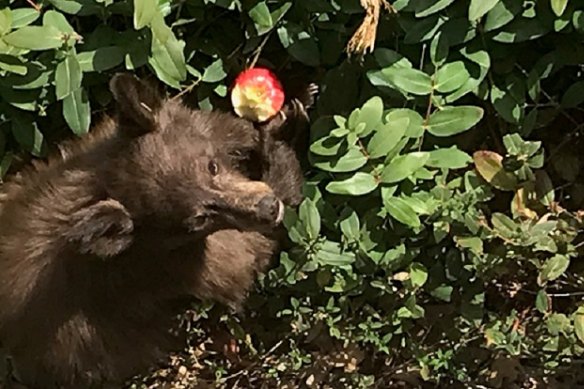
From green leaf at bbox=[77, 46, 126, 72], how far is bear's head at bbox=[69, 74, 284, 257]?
94 millimetres

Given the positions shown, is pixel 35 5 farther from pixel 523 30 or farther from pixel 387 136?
pixel 523 30

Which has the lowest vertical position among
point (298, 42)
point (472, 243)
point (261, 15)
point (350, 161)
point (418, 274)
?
point (418, 274)

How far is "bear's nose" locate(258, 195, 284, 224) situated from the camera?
2.84m

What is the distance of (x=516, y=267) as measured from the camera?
318cm

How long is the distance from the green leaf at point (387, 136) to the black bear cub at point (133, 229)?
12.6 inches

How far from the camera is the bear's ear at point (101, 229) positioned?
2.71m

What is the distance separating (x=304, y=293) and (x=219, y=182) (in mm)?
509

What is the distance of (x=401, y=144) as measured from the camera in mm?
2799

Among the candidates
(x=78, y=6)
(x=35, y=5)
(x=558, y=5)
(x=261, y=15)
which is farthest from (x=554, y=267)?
(x=35, y=5)

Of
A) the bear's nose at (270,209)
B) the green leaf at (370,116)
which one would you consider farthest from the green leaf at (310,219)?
the green leaf at (370,116)

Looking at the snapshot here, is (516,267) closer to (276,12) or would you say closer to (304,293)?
(304,293)

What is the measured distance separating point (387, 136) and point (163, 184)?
61 centimetres

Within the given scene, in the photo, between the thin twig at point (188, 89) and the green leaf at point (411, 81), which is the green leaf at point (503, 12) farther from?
the thin twig at point (188, 89)

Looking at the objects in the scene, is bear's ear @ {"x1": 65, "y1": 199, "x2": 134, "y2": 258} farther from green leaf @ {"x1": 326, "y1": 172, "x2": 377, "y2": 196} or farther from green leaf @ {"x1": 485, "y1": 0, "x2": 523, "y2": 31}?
green leaf @ {"x1": 485, "y1": 0, "x2": 523, "y2": 31}
